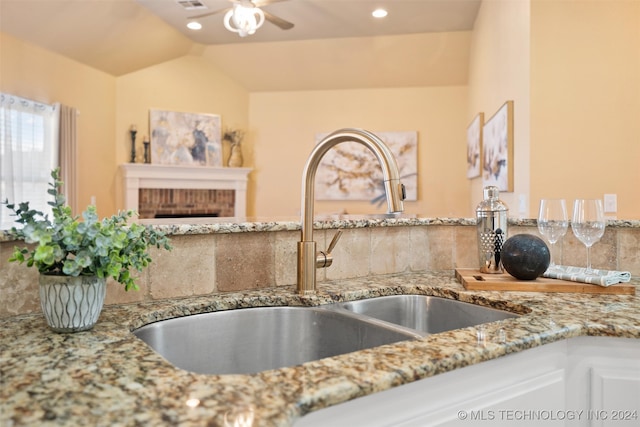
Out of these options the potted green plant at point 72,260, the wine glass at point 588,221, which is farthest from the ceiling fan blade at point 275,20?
the potted green plant at point 72,260

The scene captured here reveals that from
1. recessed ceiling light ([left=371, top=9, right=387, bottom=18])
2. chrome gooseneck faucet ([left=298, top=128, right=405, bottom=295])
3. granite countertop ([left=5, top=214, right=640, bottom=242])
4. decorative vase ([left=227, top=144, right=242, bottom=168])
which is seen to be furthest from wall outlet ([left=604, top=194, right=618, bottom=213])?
decorative vase ([left=227, top=144, right=242, bottom=168])

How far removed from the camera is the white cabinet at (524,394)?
2.20 ft

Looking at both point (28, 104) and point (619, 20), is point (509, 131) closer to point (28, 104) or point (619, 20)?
point (619, 20)

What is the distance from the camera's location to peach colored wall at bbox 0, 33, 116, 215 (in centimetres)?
433

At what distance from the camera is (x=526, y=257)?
1.29 meters

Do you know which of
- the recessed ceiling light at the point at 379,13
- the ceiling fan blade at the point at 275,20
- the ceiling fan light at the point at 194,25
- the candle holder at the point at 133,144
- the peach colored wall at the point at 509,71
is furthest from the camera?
the candle holder at the point at 133,144

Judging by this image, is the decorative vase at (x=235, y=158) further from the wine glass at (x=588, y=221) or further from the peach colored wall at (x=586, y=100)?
the wine glass at (x=588, y=221)

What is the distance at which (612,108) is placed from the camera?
8.79 feet

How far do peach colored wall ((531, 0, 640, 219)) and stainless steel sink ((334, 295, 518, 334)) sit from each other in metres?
1.83

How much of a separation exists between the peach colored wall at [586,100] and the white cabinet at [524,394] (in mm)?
2036

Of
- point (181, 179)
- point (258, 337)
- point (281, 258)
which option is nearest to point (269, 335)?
point (258, 337)

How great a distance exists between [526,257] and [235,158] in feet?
17.5

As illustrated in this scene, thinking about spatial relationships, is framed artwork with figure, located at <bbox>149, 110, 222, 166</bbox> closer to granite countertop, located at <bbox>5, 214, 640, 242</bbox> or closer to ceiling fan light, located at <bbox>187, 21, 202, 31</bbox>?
ceiling fan light, located at <bbox>187, 21, 202, 31</bbox>

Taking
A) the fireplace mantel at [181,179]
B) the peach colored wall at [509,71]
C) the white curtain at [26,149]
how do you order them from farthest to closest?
the fireplace mantel at [181,179] < the white curtain at [26,149] < the peach colored wall at [509,71]
